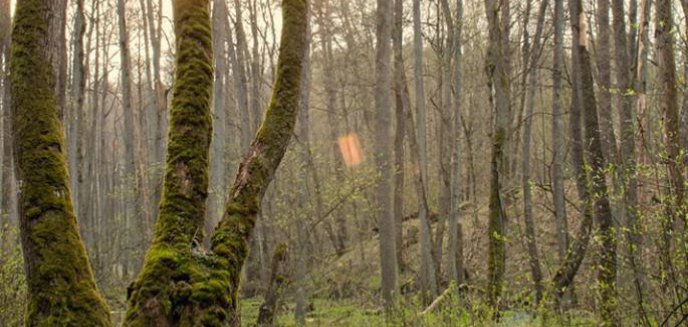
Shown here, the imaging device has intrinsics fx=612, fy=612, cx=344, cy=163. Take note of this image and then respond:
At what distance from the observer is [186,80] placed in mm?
4016

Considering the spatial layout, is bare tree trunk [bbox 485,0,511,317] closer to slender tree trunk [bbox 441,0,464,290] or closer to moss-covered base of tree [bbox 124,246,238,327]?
slender tree trunk [bbox 441,0,464,290]

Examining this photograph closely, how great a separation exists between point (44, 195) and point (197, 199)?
3.16 feet

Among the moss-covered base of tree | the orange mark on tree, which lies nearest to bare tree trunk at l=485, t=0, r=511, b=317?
the moss-covered base of tree

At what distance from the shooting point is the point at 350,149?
2491cm

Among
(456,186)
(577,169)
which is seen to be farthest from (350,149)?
(577,169)

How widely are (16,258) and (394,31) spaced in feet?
33.5

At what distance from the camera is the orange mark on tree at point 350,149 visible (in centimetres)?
2403

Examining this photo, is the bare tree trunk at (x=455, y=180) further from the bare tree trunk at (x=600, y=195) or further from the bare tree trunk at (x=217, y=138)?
the bare tree trunk at (x=217, y=138)

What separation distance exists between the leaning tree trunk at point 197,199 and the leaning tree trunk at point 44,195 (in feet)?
1.44

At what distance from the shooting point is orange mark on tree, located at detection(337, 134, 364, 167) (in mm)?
24031

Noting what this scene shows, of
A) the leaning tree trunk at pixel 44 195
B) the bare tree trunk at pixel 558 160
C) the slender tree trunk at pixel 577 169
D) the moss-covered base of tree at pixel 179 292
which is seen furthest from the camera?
the bare tree trunk at pixel 558 160

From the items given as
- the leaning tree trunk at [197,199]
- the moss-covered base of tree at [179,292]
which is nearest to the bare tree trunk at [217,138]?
the leaning tree trunk at [197,199]

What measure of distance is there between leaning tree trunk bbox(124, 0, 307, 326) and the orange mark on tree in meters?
19.1

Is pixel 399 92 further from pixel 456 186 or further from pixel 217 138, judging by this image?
pixel 217 138
